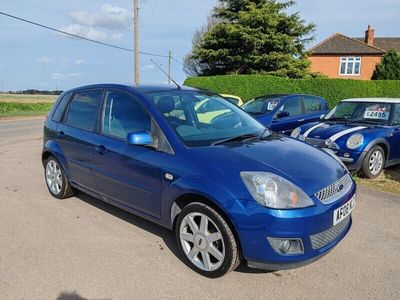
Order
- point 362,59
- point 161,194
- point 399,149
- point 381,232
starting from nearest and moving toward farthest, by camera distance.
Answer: point 161,194 → point 381,232 → point 399,149 → point 362,59

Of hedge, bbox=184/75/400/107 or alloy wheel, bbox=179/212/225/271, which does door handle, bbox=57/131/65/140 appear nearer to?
alloy wheel, bbox=179/212/225/271

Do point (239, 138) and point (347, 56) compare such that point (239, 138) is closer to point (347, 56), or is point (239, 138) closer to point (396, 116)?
point (396, 116)

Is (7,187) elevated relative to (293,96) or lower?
A: lower

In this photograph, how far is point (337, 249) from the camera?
372 cm

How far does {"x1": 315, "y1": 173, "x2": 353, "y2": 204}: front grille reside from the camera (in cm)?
304

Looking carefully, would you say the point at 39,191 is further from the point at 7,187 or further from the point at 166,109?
the point at 166,109

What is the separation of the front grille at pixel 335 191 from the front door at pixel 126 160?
56.6 inches

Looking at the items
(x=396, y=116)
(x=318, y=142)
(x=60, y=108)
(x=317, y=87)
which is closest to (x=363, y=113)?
(x=396, y=116)

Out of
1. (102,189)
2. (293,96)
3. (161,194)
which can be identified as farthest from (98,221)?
(293,96)

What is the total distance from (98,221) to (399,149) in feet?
18.5

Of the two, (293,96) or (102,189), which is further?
(293,96)

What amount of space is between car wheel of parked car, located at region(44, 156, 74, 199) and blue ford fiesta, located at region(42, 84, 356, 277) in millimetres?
500

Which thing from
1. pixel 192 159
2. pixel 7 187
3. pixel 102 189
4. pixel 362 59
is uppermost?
pixel 362 59

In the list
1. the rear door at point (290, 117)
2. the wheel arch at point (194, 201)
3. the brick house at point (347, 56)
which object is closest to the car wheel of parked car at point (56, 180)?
the wheel arch at point (194, 201)
